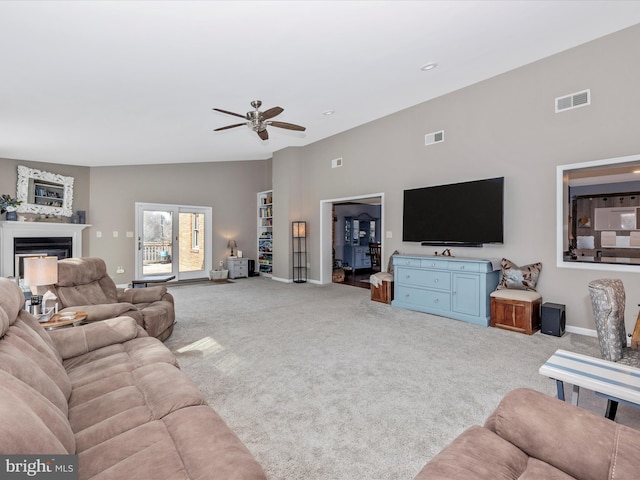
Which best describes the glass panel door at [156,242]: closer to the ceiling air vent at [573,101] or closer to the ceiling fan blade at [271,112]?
the ceiling fan blade at [271,112]

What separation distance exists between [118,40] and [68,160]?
529 centimetres

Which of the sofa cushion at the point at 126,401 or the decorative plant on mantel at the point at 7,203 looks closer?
the sofa cushion at the point at 126,401

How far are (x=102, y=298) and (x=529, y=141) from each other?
18.8ft

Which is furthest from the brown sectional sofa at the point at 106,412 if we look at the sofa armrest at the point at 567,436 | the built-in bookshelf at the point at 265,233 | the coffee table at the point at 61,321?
the built-in bookshelf at the point at 265,233

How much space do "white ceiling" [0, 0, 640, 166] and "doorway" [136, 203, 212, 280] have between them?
9.25 feet

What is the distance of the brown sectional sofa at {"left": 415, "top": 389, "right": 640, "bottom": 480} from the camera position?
108 cm

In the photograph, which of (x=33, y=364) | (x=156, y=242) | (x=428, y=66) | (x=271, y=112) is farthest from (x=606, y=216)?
(x=156, y=242)

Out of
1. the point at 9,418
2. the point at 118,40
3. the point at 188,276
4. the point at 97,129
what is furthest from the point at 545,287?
the point at 188,276

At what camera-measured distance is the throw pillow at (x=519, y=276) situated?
14.3ft

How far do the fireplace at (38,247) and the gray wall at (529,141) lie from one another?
682cm

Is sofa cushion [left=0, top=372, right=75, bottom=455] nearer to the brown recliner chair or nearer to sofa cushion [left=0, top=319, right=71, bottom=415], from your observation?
sofa cushion [left=0, top=319, right=71, bottom=415]

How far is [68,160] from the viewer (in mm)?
6969

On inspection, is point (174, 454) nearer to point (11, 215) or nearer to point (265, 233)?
point (11, 215)

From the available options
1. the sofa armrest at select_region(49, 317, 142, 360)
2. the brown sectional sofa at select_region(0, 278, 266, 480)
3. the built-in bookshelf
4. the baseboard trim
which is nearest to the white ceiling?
the brown sectional sofa at select_region(0, 278, 266, 480)
